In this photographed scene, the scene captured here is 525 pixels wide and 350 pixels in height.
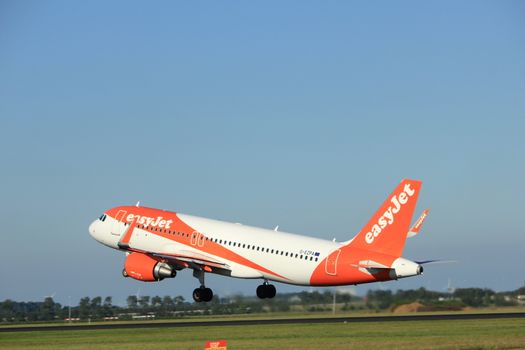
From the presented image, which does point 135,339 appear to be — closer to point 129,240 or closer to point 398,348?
point 398,348

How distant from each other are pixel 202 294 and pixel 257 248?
742 centimetres

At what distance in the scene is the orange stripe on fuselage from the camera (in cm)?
7906

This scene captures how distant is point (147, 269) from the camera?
80.0 meters

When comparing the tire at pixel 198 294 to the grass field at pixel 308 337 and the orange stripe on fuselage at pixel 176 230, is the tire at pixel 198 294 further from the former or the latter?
the grass field at pixel 308 337

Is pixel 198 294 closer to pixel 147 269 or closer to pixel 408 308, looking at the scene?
pixel 147 269

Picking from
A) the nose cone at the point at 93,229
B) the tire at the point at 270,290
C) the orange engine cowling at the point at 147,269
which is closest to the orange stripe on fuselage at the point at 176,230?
the orange engine cowling at the point at 147,269

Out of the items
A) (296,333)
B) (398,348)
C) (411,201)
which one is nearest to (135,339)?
(296,333)

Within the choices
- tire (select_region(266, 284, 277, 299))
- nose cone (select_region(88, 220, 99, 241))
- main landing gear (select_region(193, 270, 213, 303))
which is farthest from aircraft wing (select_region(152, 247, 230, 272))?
nose cone (select_region(88, 220, 99, 241))

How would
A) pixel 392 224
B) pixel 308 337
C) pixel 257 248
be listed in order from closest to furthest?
pixel 308 337
pixel 392 224
pixel 257 248

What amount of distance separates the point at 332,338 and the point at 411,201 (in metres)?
19.5

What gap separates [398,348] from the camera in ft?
160

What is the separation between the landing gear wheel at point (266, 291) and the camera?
8300 cm

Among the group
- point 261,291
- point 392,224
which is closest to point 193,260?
point 261,291

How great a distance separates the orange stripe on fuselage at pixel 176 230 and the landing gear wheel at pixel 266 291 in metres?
4.83
